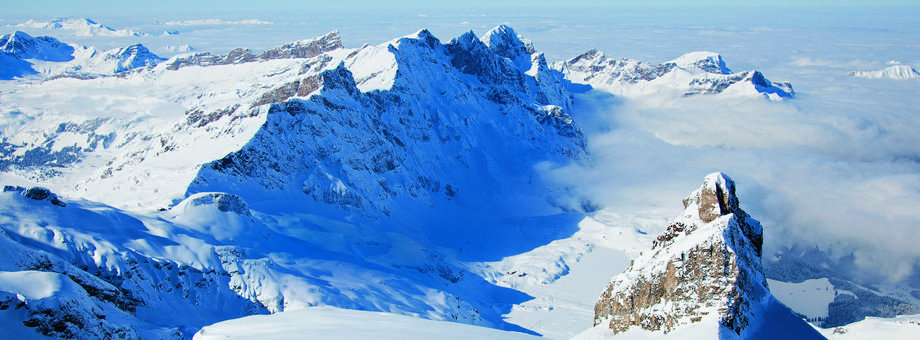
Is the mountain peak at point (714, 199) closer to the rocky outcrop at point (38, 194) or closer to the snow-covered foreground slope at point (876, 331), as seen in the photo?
the snow-covered foreground slope at point (876, 331)

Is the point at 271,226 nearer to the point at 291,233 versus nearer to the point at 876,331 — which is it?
the point at 291,233

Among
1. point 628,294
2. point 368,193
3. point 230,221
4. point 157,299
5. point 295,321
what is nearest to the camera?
point 628,294

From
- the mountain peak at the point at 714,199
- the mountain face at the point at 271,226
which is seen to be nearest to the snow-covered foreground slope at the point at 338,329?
the mountain face at the point at 271,226

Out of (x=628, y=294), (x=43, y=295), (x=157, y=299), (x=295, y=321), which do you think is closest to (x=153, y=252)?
(x=157, y=299)

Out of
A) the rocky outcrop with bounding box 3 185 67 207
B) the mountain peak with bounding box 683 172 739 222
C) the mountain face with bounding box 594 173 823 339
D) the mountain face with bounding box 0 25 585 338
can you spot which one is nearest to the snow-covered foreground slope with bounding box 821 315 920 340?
the mountain face with bounding box 594 173 823 339

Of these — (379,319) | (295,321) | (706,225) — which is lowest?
(379,319)

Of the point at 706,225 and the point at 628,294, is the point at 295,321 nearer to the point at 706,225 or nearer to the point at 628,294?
the point at 628,294
